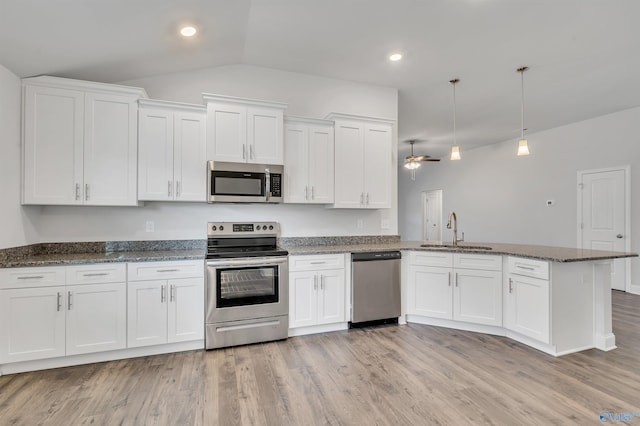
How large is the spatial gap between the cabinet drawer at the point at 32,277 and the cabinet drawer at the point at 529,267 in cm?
409

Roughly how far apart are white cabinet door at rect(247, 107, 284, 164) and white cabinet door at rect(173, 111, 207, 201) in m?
0.47

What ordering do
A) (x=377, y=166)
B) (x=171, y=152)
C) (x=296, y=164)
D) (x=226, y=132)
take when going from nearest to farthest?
(x=171, y=152)
(x=226, y=132)
(x=296, y=164)
(x=377, y=166)

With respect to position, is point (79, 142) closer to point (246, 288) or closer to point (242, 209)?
point (242, 209)

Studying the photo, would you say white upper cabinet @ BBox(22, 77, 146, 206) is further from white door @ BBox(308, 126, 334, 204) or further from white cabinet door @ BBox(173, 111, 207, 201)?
white door @ BBox(308, 126, 334, 204)

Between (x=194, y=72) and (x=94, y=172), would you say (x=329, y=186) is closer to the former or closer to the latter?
(x=194, y=72)

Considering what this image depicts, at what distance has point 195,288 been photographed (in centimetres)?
292

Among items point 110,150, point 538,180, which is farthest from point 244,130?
point 538,180

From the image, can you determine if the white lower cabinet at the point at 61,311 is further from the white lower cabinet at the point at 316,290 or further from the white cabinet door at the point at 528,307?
the white cabinet door at the point at 528,307

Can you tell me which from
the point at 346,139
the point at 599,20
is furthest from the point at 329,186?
the point at 599,20

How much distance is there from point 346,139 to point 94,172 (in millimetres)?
2597

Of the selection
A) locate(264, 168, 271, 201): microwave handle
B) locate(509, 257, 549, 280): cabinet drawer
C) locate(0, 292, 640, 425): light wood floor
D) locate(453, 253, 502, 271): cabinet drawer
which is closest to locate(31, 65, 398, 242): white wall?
locate(264, 168, 271, 201): microwave handle

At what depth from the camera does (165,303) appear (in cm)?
283

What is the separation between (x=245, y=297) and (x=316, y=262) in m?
0.80

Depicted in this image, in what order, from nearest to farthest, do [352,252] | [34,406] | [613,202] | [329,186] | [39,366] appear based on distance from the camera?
[34,406]
[39,366]
[352,252]
[329,186]
[613,202]
